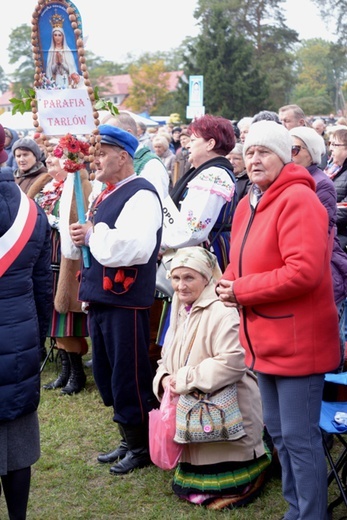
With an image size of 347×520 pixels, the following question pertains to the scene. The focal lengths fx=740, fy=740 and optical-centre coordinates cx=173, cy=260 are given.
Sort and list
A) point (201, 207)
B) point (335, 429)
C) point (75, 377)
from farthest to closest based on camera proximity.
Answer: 1. point (75, 377)
2. point (201, 207)
3. point (335, 429)

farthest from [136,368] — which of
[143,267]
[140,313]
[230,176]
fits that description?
[230,176]

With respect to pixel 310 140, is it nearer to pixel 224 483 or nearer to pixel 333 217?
pixel 333 217

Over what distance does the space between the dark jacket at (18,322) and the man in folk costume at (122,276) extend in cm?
69

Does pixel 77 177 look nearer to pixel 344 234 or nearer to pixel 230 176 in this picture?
pixel 230 176

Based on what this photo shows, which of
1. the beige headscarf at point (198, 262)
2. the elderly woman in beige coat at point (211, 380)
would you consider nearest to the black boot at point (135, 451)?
the elderly woman in beige coat at point (211, 380)

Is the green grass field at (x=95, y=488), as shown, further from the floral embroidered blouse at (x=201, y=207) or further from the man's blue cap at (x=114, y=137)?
the man's blue cap at (x=114, y=137)

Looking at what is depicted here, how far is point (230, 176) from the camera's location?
459 centimetres

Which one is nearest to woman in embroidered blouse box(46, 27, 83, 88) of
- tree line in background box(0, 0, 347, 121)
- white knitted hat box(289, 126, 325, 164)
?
white knitted hat box(289, 126, 325, 164)

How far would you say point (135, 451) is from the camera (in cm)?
454

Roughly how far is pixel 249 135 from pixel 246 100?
4256 cm

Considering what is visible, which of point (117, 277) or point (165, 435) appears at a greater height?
point (117, 277)

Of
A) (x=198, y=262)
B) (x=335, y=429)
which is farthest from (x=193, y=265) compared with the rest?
(x=335, y=429)

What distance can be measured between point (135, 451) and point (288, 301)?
6.17ft

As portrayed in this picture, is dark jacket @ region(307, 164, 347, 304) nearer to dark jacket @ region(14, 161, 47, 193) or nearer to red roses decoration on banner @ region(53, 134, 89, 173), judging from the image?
red roses decoration on banner @ region(53, 134, 89, 173)
